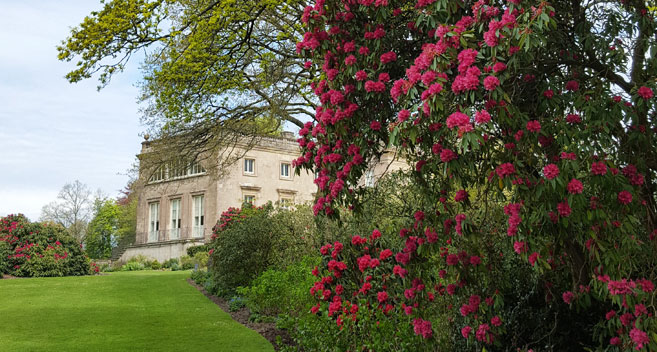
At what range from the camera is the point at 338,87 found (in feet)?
17.1

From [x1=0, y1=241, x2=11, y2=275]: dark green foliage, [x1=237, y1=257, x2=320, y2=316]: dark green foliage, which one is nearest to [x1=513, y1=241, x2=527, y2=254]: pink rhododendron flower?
[x1=237, y1=257, x2=320, y2=316]: dark green foliage

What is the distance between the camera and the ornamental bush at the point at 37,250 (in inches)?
802

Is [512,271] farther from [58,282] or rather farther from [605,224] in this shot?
[58,282]

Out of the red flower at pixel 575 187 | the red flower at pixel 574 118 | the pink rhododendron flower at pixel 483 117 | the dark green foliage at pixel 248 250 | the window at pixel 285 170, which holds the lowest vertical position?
the dark green foliage at pixel 248 250

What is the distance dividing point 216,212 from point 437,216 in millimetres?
31324

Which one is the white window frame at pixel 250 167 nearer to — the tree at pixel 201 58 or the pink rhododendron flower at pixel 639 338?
the tree at pixel 201 58

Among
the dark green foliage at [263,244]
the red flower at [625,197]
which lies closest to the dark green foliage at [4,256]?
the dark green foliage at [263,244]

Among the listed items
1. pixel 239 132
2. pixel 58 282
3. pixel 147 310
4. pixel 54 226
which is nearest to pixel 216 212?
pixel 54 226

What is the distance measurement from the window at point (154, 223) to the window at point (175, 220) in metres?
1.40

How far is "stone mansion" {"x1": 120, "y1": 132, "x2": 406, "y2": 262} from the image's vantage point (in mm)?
35406

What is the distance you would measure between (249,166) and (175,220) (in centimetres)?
666

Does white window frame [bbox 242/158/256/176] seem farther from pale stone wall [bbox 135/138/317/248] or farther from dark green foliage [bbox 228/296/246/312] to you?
dark green foliage [bbox 228/296/246/312]

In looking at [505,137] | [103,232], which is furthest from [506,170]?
[103,232]

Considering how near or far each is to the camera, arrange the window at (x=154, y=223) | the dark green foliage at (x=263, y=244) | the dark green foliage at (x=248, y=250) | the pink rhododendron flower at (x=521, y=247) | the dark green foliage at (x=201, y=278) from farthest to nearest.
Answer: the window at (x=154, y=223), the dark green foliage at (x=201, y=278), the dark green foliage at (x=248, y=250), the dark green foliage at (x=263, y=244), the pink rhododendron flower at (x=521, y=247)
